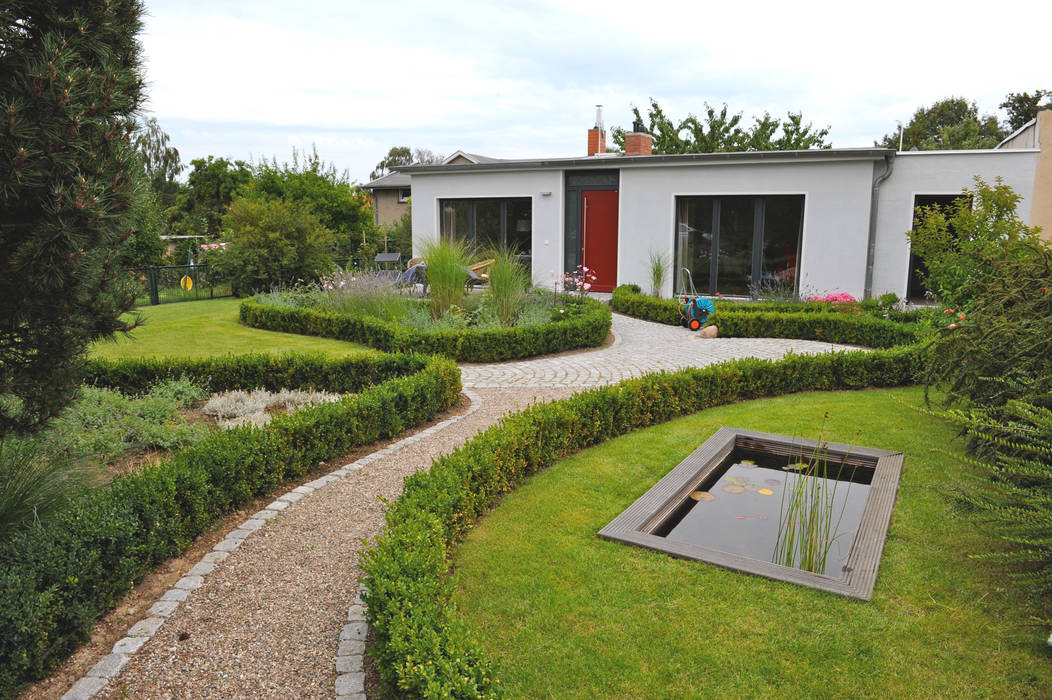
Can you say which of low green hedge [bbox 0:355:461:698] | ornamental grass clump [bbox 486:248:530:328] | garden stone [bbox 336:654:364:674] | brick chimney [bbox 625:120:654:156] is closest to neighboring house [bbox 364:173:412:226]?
brick chimney [bbox 625:120:654:156]

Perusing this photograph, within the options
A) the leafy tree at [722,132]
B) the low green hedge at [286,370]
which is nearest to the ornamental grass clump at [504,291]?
the low green hedge at [286,370]

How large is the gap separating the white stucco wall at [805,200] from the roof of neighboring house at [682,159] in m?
0.17

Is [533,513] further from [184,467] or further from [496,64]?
[496,64]

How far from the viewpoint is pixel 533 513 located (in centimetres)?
463

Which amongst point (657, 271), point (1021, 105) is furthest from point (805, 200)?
point (1021, 105)

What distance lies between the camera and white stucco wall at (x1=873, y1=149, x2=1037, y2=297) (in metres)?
13.1

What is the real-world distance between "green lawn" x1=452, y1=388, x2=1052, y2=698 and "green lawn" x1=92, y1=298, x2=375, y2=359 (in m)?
5.33

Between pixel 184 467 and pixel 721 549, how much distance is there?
131 inches

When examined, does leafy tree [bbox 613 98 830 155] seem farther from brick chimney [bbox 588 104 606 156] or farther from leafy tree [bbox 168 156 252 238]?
leafy tree [bbox 168 156 252 238]

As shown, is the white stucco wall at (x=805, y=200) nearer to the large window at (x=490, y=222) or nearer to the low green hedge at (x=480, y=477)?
the large window at (x=490, y=222)

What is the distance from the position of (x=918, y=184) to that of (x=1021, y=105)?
38.3m

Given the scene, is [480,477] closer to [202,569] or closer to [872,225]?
[202,569]

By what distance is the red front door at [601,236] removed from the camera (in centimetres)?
1627

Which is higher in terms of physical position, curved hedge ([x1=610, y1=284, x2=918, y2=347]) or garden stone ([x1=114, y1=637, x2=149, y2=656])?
curved hedge ([x1=610, y1=284, x2=918, y2=347])
